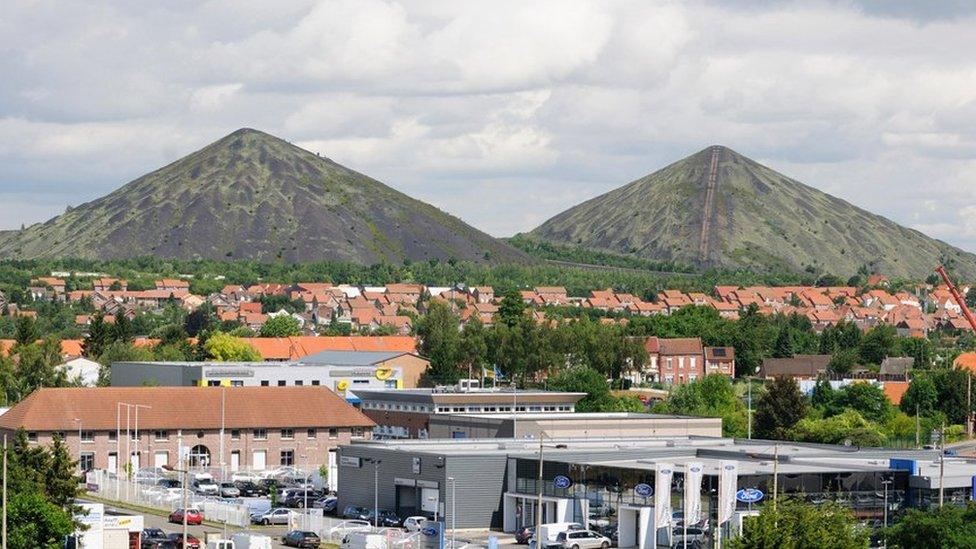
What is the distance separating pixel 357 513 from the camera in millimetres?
63688

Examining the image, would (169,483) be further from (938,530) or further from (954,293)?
(954,293)

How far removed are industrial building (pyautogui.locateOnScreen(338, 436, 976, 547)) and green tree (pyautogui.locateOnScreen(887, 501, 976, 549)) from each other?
509 cm

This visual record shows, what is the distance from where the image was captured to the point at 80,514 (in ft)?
167

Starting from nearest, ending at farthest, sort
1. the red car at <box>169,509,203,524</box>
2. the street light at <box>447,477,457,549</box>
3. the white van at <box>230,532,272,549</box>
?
the white van at <box>230,532,272,549</box>
the street light at <box>447,477,457,549</box>
the red car at <box>169,509,203,524</box>

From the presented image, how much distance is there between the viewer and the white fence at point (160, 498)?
61.5 metres

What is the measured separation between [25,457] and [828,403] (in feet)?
206

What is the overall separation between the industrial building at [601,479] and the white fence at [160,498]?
19.2 ft

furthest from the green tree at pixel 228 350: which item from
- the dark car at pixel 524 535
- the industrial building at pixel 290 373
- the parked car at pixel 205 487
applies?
the dark car at pixel 524 535

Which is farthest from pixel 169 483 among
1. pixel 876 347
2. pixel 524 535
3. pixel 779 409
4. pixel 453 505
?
pixel 876 347

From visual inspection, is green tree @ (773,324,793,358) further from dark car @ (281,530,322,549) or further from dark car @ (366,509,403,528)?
dark car @ (281,530,322,549)

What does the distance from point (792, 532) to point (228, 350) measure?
85.5 m

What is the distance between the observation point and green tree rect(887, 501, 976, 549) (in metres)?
46.2

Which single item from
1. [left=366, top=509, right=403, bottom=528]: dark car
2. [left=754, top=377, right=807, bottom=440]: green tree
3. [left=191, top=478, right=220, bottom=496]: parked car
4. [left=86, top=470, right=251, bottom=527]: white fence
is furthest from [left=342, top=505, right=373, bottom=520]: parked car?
[left=754, top=377, right=807, bottom=440]: green tree

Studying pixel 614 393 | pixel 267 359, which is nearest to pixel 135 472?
pixel 614 393
